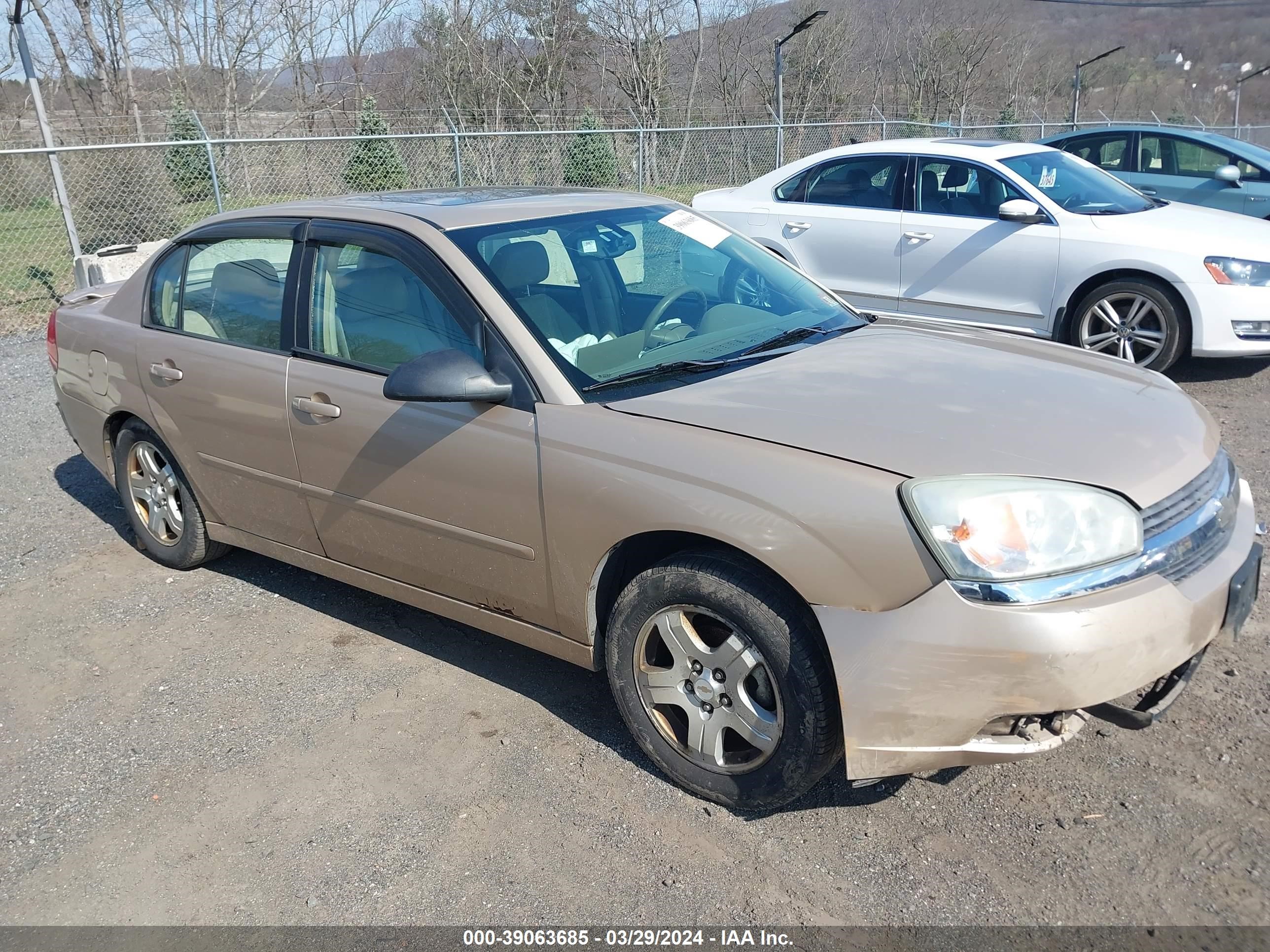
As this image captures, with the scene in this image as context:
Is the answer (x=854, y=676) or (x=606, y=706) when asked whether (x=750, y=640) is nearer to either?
(x=854, y=676)

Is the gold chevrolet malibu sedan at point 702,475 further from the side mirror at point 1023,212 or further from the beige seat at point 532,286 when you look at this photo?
the side mirror at point 1023,212

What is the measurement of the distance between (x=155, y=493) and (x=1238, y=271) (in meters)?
6.72

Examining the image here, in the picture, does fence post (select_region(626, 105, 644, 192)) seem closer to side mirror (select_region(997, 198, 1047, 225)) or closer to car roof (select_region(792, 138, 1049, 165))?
car roof (select_region(792, 138, 1049, 165))

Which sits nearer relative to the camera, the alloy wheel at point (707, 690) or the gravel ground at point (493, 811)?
the gravel ground at point (493, 811)

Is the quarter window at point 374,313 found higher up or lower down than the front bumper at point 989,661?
higher up

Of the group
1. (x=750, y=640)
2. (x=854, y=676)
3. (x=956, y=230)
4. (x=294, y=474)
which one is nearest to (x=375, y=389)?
(x=294, y=474)

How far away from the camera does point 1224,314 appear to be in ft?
22.2

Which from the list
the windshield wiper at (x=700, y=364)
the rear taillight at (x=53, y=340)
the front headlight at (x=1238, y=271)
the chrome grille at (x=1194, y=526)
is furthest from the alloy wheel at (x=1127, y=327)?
the rear taillight at (x=53, y=340)

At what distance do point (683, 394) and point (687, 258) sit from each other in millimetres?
1056

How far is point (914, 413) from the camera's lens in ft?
9.34

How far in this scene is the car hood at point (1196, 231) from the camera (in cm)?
683

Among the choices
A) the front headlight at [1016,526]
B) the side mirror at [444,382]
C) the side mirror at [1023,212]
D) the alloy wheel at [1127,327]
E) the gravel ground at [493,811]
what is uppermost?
the side mirror at [444,382]

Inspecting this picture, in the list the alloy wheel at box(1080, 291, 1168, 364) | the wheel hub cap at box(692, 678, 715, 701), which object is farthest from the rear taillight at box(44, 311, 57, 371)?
the alloy wheel at box(1080, 291, 1168, 364)

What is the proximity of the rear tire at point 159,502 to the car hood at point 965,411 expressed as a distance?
8.31 ft
